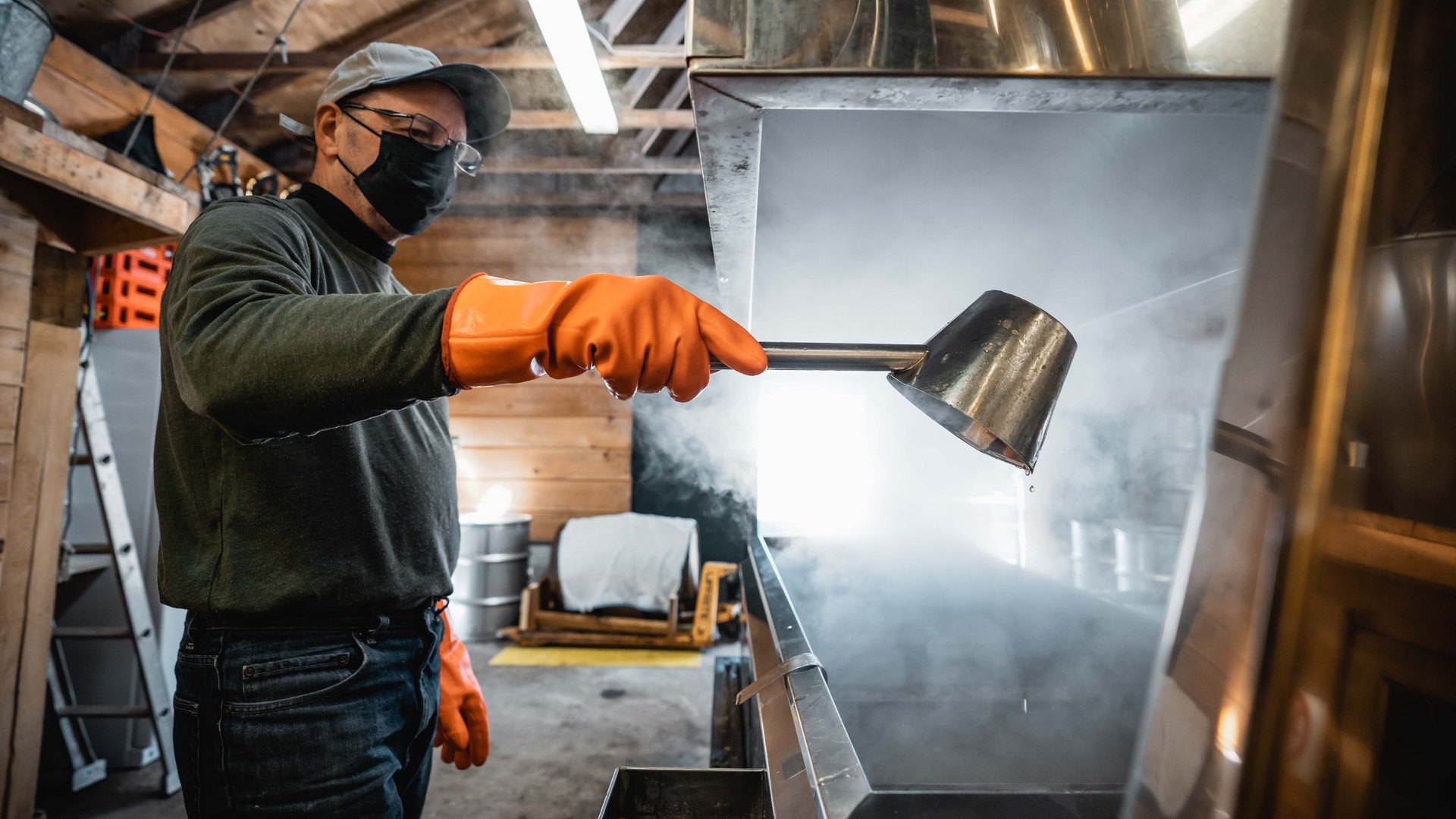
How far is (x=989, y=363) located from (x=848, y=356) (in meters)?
0.15

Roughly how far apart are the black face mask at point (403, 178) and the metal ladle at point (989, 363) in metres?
1.04

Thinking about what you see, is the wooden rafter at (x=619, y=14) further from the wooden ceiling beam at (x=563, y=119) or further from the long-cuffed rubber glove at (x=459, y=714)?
the long-cuffed rubber glove at (x=459, y=714)

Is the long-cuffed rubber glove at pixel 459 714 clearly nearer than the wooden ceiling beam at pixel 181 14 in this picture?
Yes

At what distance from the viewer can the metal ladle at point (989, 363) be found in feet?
2.30

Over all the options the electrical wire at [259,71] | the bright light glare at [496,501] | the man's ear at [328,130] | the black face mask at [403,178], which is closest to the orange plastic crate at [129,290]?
the electrical wire at [259,71]

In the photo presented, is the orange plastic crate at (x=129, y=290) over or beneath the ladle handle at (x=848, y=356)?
over

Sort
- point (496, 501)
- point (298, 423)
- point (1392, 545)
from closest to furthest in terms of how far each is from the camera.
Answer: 1. point (1392, 545)
2. point (298, 423)
3. point (496, 501)

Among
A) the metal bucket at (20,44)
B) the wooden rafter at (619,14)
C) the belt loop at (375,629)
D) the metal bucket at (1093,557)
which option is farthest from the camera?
the wooden rafter at (619,14)

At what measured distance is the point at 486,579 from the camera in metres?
4.97

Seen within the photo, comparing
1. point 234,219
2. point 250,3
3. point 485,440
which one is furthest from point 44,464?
point 485,440

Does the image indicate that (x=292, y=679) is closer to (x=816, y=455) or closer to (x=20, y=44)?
(x=20, y=44)

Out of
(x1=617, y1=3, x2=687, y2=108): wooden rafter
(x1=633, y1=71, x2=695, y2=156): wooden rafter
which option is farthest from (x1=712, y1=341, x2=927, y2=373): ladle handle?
(x1=633, y1=71, x2=695, y2=156): wooden rafter

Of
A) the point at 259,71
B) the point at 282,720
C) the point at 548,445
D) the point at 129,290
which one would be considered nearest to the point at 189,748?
the point at 282,720

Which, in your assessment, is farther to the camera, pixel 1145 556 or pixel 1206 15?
pixel 1145 556
